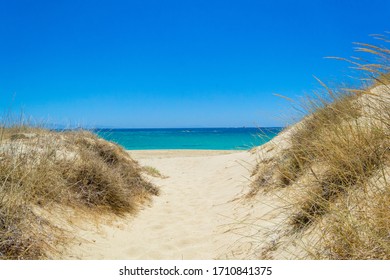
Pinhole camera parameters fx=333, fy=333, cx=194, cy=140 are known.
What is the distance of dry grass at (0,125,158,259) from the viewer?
3.05 m

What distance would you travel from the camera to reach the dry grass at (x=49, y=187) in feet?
10.00

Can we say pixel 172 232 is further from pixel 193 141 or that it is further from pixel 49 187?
pixel 193 141

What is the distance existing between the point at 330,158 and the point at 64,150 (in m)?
4.49

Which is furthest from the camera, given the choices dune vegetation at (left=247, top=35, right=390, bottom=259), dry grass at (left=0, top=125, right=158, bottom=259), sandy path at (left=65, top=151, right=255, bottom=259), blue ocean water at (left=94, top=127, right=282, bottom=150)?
blue ocean water at (left=94, top=127, right=282, bottom=150)

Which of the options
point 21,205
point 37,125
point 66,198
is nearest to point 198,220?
point 66,198

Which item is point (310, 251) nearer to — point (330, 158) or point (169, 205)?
point (330, 158)

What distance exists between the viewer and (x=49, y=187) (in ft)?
14.4

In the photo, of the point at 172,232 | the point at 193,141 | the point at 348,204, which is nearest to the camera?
the point at 348,204

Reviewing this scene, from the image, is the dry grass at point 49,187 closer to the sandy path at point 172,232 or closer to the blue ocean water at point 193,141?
the sandy path at point 172,232

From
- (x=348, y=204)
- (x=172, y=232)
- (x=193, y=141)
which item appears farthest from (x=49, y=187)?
(x=193, y=141)

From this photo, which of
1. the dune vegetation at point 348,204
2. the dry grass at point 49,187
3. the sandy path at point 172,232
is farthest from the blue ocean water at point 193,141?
the dune vegetation at point 348,204

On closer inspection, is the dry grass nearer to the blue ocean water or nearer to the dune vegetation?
the blue ocean water

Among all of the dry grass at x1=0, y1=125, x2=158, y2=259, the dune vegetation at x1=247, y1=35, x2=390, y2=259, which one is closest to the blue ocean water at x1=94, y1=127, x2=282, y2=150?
the dry grass at x1=0, y1=125, x2=158, y2=259

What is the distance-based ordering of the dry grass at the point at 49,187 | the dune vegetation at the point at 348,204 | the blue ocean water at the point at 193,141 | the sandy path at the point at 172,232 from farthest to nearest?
the blue ocean water at the point at 193,141 → the sandy path at the point at 172,232 → the dry grass at the point at 49,187 → the dune vegetation at the point at 348,204
